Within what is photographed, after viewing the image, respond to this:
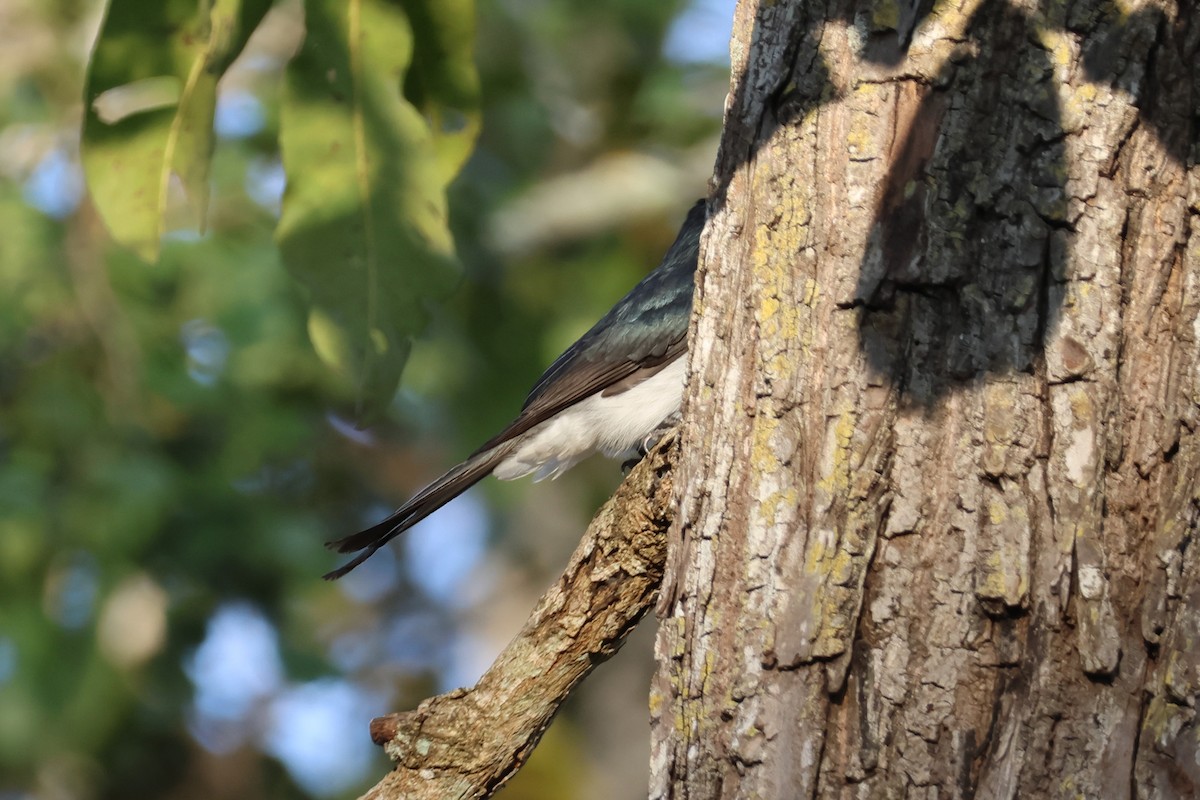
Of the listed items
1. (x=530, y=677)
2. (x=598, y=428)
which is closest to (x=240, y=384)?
(x=598, y=428)

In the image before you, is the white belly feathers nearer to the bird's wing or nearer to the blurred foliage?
the bird's wing

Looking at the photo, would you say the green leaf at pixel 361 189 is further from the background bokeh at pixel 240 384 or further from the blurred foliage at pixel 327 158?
the background bokeh at pixel 240 384

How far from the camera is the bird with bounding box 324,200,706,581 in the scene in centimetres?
525

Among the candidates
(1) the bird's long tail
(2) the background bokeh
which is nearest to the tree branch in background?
(1) the bird's long tail

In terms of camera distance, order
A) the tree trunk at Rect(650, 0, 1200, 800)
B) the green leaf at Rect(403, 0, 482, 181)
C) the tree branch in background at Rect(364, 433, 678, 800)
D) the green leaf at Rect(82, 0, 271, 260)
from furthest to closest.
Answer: the green leaf at Rect(403, 0, 482, 181) → the green leaf at Rect(82, 0, 271, 260) → the tree branch in background at Rect(364, 433, 678, 800) → the tree trunk at Rect(650, 0, 1200, 800)

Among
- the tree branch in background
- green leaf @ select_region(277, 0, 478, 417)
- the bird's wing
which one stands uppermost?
the bird's wing

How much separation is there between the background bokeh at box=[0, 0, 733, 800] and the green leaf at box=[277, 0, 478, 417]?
372cm

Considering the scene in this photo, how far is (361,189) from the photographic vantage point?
352 centimetres

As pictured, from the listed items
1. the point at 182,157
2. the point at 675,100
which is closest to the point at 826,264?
the point at 182,157

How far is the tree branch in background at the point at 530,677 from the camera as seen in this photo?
3123 millimetres

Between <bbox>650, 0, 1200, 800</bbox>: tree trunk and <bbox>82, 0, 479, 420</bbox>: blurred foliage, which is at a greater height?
<bbox>82, 0, 479, 420</bbox>: blurred foliage

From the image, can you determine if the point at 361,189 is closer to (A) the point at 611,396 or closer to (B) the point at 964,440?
(B) the point at 964,440

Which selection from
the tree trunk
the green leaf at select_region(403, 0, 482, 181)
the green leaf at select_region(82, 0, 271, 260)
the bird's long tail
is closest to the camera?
the tree trunk

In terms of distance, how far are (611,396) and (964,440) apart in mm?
3141
